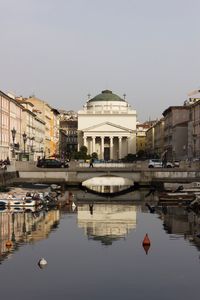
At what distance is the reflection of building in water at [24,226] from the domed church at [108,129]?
428 ft

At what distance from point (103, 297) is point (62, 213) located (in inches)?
1067

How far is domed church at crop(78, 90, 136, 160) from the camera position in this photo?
181 meters

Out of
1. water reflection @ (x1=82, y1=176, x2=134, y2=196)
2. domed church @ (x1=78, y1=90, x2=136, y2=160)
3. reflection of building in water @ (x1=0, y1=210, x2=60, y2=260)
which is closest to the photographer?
reflection of building in water @ (x1=0, y1=210, x2=60, y2=260)

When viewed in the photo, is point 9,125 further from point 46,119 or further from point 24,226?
point 24,226

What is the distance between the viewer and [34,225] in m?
41.1

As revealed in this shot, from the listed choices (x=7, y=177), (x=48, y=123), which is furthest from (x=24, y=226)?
(x=48, y=123)

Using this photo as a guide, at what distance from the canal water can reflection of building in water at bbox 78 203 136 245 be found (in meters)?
0.06

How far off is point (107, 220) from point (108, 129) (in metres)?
137

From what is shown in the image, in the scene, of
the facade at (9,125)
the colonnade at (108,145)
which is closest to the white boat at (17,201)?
the facade at (9,125)

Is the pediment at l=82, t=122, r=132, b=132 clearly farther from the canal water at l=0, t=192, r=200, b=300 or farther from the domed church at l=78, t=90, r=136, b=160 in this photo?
the canal water at l=0, t=192, r=200, b=300

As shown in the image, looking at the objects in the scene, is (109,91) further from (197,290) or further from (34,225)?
(197,290)

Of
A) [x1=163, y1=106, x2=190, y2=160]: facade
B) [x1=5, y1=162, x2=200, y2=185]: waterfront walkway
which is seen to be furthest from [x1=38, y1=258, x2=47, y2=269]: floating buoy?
[x1=163, y1=106, x2=190, y2=160]: facade

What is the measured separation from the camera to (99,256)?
98.4 feet

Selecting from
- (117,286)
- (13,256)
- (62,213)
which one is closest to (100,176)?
(62,213)
